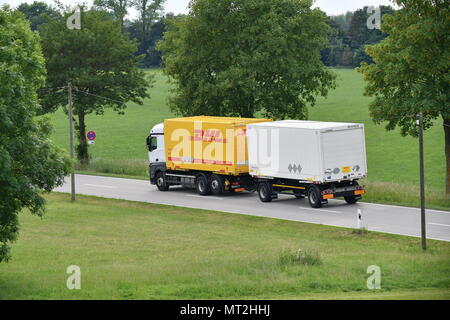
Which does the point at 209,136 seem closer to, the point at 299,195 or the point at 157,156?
the point at 157,156

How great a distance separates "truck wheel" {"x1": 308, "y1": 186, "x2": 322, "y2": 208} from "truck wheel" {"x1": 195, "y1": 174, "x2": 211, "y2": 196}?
611 cm

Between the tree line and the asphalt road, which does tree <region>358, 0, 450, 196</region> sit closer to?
the asphalt road

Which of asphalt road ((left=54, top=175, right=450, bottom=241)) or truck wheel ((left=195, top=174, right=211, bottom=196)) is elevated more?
truck wheel ((left=195, top=174, right=211, bottom=196))

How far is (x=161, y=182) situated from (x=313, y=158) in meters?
10.4

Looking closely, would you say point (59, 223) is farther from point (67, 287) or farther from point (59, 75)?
point (59, 75)

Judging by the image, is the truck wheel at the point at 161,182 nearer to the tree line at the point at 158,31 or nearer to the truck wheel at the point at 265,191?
the truck wheel at the point at 265,191

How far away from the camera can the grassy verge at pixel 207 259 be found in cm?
1769

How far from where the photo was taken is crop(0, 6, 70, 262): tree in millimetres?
17828

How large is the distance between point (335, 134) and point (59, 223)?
11.4 m

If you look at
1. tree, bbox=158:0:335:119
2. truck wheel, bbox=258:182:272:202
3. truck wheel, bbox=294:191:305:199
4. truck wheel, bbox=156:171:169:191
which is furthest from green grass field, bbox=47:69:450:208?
truck wheel, bbox=156:171:169:191

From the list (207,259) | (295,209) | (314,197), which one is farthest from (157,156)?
(207,259)

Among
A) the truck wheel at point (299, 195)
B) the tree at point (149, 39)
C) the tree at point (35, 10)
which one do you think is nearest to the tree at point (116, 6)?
the tree at point (149, 39)

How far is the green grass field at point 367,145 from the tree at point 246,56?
3.98 meters

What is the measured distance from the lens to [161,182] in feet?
129
